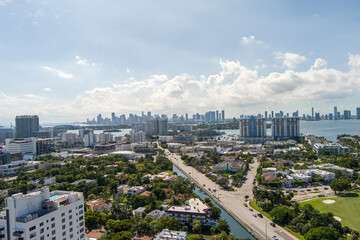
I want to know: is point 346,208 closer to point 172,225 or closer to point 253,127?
point 172,225

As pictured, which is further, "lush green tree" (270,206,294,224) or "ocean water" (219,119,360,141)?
"ocean water" (219,119,360,141)

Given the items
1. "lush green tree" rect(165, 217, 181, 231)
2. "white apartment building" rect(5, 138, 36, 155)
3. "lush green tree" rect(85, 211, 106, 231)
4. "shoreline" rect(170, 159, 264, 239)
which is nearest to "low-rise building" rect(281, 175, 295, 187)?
"shoreline" rect(170, 159, 264, 239)

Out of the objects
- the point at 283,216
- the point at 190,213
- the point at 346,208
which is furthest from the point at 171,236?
the point at 346,208

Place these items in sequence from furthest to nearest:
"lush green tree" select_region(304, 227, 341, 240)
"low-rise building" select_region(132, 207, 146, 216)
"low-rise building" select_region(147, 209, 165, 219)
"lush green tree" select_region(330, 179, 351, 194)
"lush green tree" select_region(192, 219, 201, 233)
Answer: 1. "lush green tree" select_region(330, 179, 351, 194)
2. "low-rise building" select_region(132, 207, 146, 216)
3. "low-rise building" select_region(147, 209, 165, 219)
4. "lush green tree" select_region(192, 219, 201, 233)
5. "lush green tree" select_region(304, 227, 341, 240)

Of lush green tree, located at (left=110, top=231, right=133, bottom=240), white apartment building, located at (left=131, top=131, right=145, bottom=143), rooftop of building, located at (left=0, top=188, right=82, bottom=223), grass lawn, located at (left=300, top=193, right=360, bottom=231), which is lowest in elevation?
grass lawn, located at (left=300, top=193, right=360, bottom=231)

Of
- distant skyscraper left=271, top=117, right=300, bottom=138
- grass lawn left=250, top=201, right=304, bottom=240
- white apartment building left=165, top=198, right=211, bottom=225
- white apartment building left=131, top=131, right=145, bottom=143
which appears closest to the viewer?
grass lawn left=250, top=201, right=304, bottom=240

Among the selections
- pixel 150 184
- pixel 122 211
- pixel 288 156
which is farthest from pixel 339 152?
pixel 122 211

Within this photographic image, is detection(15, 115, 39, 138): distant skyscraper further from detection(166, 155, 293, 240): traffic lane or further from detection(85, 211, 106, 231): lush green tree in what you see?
detection(85, 211, 106, 231): lush green tree

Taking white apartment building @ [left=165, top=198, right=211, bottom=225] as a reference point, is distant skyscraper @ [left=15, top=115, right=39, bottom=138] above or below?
above
